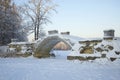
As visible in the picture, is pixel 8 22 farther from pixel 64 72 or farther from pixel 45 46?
pixel 64 72

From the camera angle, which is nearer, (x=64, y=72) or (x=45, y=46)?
(x=64, y=72)

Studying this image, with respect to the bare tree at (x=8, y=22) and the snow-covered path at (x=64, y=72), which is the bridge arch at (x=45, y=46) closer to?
the snow-covered path at (x=64, y=72)

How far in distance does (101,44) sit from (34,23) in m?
16.0

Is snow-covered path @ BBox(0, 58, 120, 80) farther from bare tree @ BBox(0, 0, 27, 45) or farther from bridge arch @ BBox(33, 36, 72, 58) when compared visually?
bare tree @ BBox(0, 0, 27, 45)

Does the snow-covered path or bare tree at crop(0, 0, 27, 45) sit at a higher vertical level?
bare tree at crop(0, 0, 27, 45)

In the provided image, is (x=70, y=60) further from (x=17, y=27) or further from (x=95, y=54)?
(x=17, y=27)

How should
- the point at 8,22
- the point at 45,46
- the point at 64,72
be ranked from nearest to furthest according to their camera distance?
1. the point at 64,72
2. the point at 45,46
3. the point at 8,22

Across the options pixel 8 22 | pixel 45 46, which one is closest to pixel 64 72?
pixel 45 46

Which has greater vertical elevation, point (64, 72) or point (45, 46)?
point (45, 46)

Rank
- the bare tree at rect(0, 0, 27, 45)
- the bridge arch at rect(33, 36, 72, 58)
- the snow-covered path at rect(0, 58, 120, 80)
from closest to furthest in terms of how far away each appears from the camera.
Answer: the snow-covered path at rect(0, 58, 120, 80)
the bridge arch at rect(33, 36, 72, 58)
the bare tree at rect(0, 0, 27, 45)

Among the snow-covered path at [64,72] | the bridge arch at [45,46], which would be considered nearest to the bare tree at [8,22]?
the bridge arch at [45,46]

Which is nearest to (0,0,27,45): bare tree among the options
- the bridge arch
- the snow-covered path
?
A: the bridge arch

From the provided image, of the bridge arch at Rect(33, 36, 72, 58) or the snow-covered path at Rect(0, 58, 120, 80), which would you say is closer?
the snow-covered path at Rect(0, 58, 120, 80)

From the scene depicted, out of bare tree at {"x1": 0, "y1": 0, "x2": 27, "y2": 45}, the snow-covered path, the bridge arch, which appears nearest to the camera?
the snow-covered path
